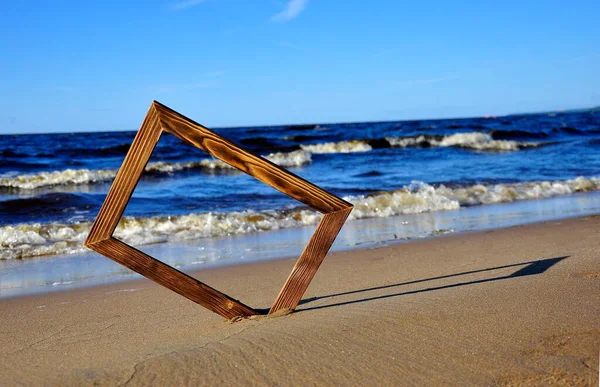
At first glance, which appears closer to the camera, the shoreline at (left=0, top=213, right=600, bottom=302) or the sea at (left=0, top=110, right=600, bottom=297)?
the shoreline at (left=0, top=213, right=600, bottom=302)

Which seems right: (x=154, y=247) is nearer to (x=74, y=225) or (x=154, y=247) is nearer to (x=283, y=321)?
(x=74, y=225)

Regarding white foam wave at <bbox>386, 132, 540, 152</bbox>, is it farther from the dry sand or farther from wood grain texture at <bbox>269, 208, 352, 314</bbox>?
wood grain texture at <bbox>269, 208, 352, 314</bbox>

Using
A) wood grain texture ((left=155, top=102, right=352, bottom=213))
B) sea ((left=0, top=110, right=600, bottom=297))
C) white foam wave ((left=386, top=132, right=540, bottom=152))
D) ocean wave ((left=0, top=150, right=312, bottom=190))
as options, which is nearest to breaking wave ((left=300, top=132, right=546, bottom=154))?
white foam wave ((left=386, top=132, right=540, bottom=152))

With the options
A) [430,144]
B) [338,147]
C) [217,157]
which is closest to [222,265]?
[217,157]

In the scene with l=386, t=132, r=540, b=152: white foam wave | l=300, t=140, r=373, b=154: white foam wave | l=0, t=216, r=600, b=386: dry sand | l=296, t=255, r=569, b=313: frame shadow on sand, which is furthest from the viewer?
l=300, t=140, r=373, b=154: white foam wave

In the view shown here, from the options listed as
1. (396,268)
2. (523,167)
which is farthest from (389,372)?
(523,167)

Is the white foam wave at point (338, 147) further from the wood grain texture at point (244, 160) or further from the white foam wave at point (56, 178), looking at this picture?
the wood grain texture at point (244, 160)

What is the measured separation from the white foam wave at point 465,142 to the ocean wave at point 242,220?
56.1ft

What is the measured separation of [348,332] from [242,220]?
6.63 metres

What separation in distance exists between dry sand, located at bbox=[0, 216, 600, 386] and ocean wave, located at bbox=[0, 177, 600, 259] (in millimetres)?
3220

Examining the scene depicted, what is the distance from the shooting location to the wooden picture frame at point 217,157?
3.31m

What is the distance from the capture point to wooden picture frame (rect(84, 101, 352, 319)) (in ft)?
10.9

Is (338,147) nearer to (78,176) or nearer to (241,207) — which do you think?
(78,176)

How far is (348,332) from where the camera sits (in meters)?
3.24
